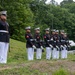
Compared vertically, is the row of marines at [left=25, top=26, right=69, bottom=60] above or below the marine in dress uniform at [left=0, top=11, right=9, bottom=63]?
below

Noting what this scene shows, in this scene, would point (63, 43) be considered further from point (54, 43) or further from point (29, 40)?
point (29, 40)

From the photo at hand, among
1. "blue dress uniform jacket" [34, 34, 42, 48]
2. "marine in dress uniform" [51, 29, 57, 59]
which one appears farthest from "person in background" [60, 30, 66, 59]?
"blue dress uniform jacket" [34, 34, 42, 48]

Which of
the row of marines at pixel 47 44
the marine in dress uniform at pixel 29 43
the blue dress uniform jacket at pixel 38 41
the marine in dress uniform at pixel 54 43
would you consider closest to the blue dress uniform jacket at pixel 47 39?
the row of marines at pixel 47 44

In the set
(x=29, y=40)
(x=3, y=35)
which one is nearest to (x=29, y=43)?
(x=29, y=40)

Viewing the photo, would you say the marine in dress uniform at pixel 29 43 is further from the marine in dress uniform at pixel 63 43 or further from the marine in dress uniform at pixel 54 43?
the marine in dress uniform at pixel 63 43

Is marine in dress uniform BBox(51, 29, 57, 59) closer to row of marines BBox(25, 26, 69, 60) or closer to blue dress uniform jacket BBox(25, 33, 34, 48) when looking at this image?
row of marines BBox(25, 26, 69, 60)

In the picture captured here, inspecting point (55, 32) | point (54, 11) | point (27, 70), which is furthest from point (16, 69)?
point (54, 11)

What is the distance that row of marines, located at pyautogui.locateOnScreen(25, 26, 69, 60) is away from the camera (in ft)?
44.0

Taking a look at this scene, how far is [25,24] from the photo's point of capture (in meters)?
40.0

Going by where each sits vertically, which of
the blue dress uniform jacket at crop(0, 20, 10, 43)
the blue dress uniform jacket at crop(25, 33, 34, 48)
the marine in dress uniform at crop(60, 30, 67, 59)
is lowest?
the marine in dress uniform at crop(60, 30, 67, 59)

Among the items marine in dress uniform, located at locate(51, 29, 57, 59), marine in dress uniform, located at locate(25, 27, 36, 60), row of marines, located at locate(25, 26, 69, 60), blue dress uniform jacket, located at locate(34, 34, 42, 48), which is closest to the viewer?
marine in dress uniform, located at locate(25, 27, 36, 60)

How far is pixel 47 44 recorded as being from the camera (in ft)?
49.6

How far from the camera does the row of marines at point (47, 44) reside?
13.4 metres

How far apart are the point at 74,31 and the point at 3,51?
48.5 metres
